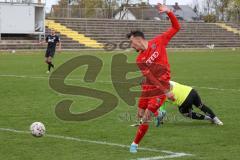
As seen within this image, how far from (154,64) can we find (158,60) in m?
0.10

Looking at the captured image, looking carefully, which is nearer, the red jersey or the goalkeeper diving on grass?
the red jersey

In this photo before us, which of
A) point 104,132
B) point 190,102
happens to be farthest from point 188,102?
point 104,132

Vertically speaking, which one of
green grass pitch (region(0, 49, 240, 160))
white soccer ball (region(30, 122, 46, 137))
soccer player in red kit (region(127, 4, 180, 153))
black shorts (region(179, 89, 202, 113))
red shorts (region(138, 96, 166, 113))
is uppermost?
soccer player in red kit (region(127, 4, 180, 153))

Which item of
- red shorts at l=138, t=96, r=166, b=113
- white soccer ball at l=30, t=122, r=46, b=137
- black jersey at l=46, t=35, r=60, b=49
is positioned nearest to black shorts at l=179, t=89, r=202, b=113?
red shorts at l=138, t=96, r=166, b=113

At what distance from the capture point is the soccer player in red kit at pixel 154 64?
9037 millimetres

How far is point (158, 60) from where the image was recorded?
30.1ft

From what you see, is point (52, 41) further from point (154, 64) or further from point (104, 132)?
point (154, 64)

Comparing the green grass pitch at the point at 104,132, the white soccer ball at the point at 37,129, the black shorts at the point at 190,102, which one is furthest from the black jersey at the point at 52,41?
the white soccer ball at the point at 37,129

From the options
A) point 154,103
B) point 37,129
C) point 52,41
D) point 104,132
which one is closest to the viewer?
point 154,103

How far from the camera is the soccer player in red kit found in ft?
29.6

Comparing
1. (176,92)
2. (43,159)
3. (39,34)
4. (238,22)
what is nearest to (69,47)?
(39,34)

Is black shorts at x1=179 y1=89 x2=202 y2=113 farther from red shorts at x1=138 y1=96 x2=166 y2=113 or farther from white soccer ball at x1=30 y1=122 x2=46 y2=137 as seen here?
white soccer ball at x1=30 y1=122 x2=46 y2=137

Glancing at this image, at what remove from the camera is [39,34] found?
50875mm

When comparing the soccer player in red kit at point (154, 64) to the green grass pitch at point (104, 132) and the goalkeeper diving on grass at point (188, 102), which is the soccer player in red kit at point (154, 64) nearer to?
the green grass pitch at point (104, 132)
